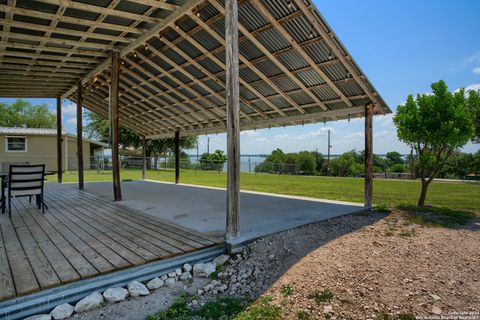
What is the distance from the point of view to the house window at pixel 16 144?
18.4 m

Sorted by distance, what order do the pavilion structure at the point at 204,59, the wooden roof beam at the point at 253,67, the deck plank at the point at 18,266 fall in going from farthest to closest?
1. the wooden roof beam at the point at 253,67
2. the pavilion structure at the point at 204,59
3. the deck plank at the point at 18,266

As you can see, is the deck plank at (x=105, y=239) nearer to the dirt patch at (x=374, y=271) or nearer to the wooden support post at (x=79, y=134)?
the dirt patch at (x=374, y=271)

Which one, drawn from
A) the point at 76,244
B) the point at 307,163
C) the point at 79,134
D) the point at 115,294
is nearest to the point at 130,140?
the point at 307,163

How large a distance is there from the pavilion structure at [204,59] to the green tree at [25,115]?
106 ft

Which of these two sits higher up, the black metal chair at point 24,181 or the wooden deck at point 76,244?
the black metal chair at point 24,181

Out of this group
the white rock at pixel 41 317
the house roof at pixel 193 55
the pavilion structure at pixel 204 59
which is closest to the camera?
the white rock at pixel 41 317

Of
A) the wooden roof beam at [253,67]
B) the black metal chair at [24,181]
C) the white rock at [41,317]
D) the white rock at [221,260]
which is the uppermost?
the wooden roof beam at [253,67]

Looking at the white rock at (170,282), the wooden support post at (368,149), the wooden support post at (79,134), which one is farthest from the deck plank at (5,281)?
the wooden support post at (79,134)

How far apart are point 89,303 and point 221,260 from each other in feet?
4.85

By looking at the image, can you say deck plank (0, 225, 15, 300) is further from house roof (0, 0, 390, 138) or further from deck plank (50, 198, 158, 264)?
house roof (0, 0, 390, 138)

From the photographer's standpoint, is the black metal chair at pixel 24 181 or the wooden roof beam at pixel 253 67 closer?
the black metal chair at pixel 24 181

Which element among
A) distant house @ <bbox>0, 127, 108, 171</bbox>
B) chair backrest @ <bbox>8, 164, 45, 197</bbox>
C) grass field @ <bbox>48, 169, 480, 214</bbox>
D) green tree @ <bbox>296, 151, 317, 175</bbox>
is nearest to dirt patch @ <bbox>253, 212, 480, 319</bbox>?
grass field @ <bbox>48, 169, 480, 214</bbox>

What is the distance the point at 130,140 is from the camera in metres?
31.2

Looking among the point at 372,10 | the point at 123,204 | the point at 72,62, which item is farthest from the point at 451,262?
the point at 72,62
